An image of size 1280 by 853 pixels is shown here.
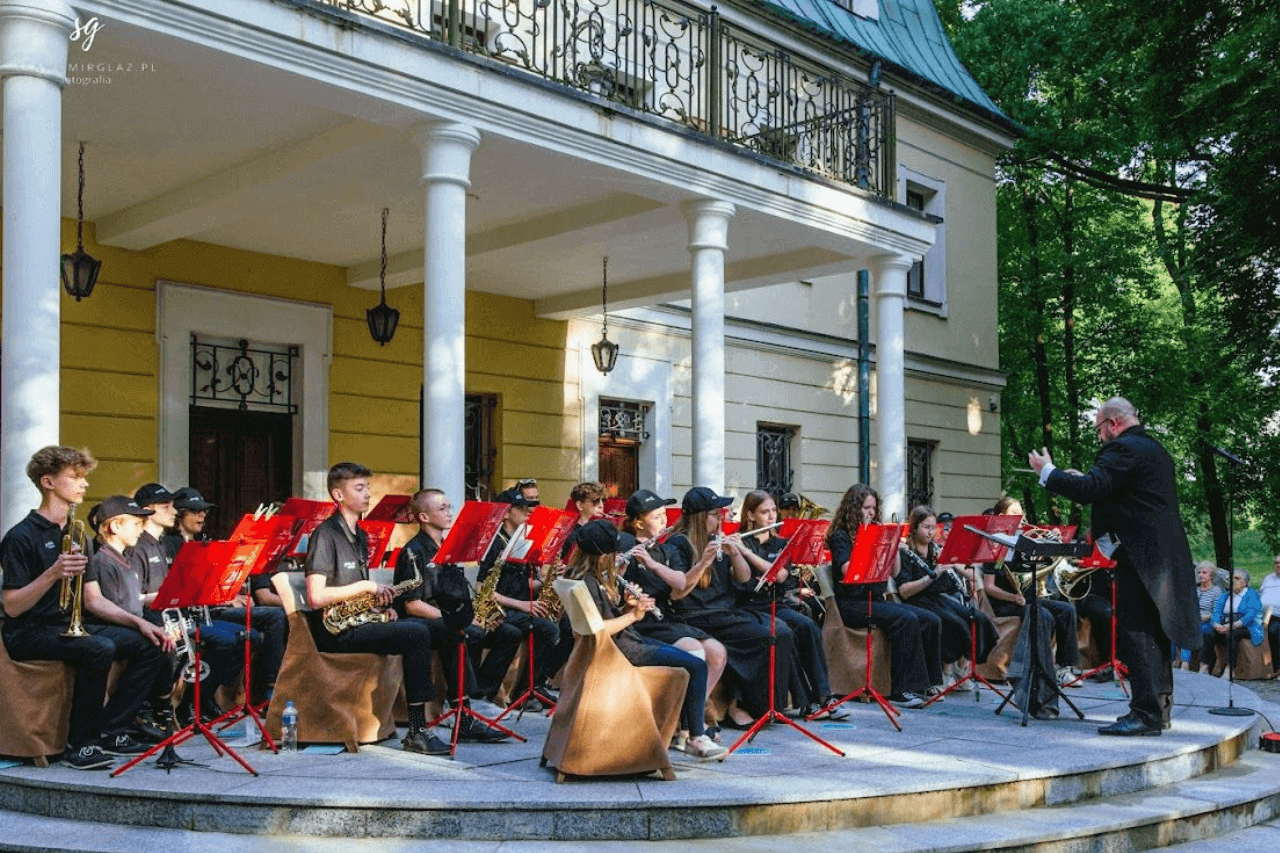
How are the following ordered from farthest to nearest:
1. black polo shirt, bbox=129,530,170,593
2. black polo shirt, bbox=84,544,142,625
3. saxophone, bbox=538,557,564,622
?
saxophone, bbox=538,557,564,622 < black polo shirt, bbox=129,530,170,593 < black polo shirt, bbox=84,544,142,625

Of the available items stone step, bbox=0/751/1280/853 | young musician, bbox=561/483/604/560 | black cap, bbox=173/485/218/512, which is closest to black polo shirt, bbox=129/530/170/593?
black cap, bbox=173/485/218/512

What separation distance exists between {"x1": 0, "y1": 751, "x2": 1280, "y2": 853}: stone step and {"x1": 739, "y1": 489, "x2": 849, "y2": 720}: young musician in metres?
2.27

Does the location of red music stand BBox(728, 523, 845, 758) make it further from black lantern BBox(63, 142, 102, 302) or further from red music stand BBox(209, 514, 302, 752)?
black lantern BBox(63, 142, 102, 302)

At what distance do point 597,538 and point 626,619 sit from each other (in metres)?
0.46

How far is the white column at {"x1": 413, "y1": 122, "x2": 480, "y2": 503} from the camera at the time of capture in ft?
32.8

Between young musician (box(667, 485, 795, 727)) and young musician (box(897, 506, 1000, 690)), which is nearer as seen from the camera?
young musician (box(667, 485, 795, 727))

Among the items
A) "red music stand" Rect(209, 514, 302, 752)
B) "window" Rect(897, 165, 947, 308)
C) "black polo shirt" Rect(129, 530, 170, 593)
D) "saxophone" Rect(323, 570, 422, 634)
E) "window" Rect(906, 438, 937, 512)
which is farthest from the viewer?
"window" Rect(906, 438, 937, 512)

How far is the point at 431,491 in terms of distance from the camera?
7.98 m

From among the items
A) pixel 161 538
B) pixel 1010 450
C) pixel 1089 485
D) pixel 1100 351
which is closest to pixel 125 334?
pixel 161 538

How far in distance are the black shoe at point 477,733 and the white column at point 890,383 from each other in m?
7.66

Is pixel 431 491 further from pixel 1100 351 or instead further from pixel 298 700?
pixel 1100 351

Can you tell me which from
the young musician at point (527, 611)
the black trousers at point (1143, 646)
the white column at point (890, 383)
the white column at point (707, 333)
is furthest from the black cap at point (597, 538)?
the white column at point (890, 383)

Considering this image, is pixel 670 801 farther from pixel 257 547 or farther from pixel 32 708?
pixel 32 708

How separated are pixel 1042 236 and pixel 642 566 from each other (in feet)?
73.3
